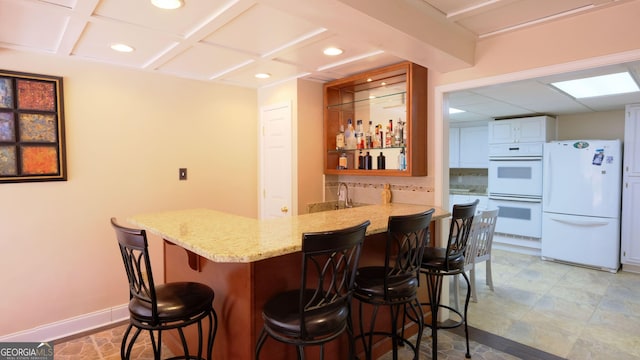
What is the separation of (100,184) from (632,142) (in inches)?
234

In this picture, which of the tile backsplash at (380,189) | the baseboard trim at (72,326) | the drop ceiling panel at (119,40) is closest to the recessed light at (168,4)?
the drop ceiling panel at (119,40)

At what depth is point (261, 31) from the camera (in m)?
2.19

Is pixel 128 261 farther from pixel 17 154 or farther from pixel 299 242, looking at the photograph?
pixel 17 154

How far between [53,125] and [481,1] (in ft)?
10.2

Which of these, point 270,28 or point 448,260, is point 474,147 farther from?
point 270,28

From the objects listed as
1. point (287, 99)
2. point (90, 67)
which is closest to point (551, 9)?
point (287, 99)

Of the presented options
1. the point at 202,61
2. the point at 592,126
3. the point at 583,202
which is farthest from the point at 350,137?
the point at 592,126

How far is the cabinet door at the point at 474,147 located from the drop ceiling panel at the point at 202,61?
16.0ft

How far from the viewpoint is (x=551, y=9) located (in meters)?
2.02

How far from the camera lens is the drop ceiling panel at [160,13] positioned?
1828mm

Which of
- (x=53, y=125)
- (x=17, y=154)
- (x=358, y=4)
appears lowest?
(x=17, y=154)

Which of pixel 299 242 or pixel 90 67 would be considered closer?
pixel 299 242

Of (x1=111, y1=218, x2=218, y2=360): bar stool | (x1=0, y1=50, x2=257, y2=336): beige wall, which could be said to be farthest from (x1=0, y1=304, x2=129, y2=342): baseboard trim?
(x1=111, y1=218, x2=218, y2=360): bar stool

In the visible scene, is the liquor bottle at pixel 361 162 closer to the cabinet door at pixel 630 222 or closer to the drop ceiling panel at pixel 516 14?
the drop ceiling panel at pixel 516 14
